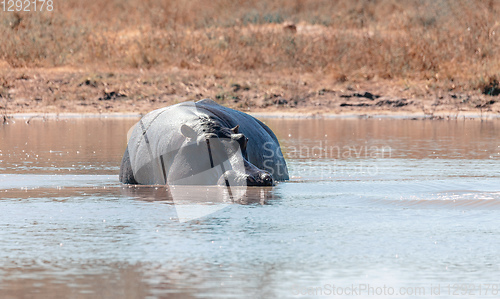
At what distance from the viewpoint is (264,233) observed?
6.37 metres

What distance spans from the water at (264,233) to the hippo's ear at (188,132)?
55 cm

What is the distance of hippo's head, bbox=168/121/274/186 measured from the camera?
846 cm

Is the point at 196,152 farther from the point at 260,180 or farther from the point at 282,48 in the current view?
the point at 282,48

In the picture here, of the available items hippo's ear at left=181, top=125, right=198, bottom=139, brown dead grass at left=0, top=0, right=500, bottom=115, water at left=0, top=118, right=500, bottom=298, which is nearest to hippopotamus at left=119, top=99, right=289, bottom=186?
hippo's ear at left=181, top=125, right=198, bottom=139

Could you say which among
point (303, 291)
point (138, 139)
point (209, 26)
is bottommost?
point (303, 291)

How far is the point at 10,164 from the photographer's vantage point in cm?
1107

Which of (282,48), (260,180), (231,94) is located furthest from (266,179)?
(282,48)

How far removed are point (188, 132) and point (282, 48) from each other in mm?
17595

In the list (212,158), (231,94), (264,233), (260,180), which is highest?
(231,94)

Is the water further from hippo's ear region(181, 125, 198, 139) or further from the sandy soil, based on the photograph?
the sandy soil

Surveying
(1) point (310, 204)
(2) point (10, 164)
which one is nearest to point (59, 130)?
(2) point (10, 164)

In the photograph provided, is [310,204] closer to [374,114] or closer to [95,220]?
[95,220]

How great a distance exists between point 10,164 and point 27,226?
4609 mm

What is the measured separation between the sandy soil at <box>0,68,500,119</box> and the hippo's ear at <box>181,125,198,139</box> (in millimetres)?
12897
